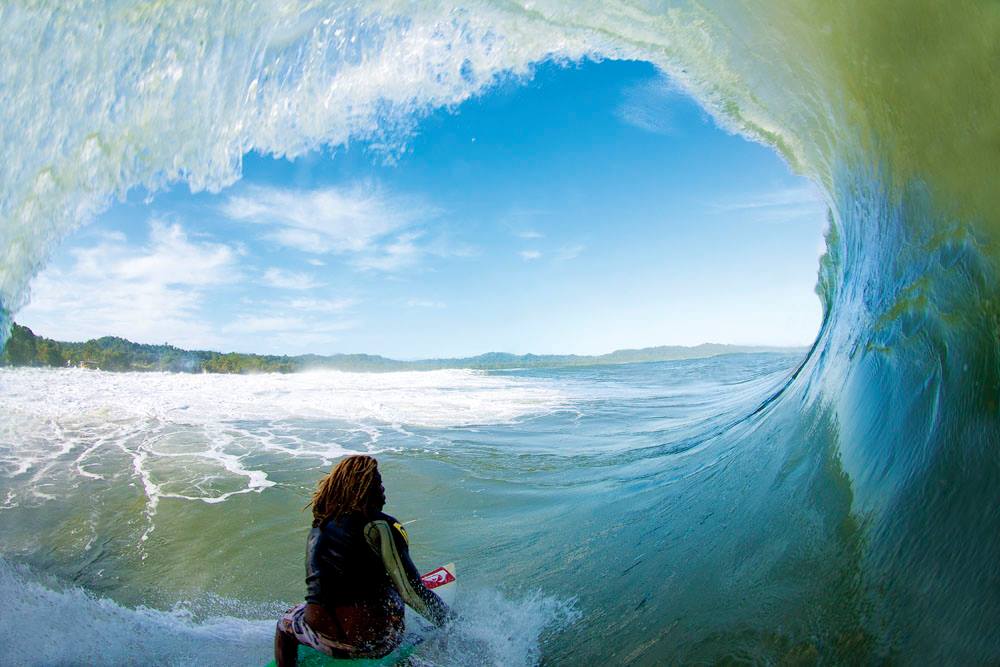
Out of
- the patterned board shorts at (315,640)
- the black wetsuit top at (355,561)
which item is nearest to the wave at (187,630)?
the patterned board shorts at (315,640)

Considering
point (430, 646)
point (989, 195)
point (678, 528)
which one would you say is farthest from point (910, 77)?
point (430, 646)

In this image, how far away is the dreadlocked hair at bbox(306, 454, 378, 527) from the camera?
277 centimetres

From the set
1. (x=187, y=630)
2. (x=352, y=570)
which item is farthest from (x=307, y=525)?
(x=352, y=570)

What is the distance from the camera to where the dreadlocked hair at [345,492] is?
9.08 ft

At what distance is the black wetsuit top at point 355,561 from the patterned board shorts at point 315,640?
0.51ft

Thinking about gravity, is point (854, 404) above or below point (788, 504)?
above

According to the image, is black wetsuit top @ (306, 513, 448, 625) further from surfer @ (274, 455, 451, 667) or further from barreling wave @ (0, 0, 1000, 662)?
barreling wave @ (0, 0, 1000, 662)

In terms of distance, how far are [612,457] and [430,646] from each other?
5.57m

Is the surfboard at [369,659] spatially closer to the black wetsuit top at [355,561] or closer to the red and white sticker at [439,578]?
the black wetsuit top at [355,561]

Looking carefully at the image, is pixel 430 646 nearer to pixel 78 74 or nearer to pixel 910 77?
pixel 910 77

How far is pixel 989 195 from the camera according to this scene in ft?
11.0

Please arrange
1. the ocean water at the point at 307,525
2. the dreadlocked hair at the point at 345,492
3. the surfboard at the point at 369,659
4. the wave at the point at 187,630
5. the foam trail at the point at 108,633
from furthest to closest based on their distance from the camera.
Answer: the ocean water at the point at 307,525
the foam trail at the point at 108,633
the wave at the point at 187,630
the surfboard at the point at 369,659
the dreadlocked hair at the point at 345,492

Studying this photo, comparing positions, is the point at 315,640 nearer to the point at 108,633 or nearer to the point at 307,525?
the point at 108,633

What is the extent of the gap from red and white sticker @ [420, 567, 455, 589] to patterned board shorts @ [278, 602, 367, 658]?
3.60ft
